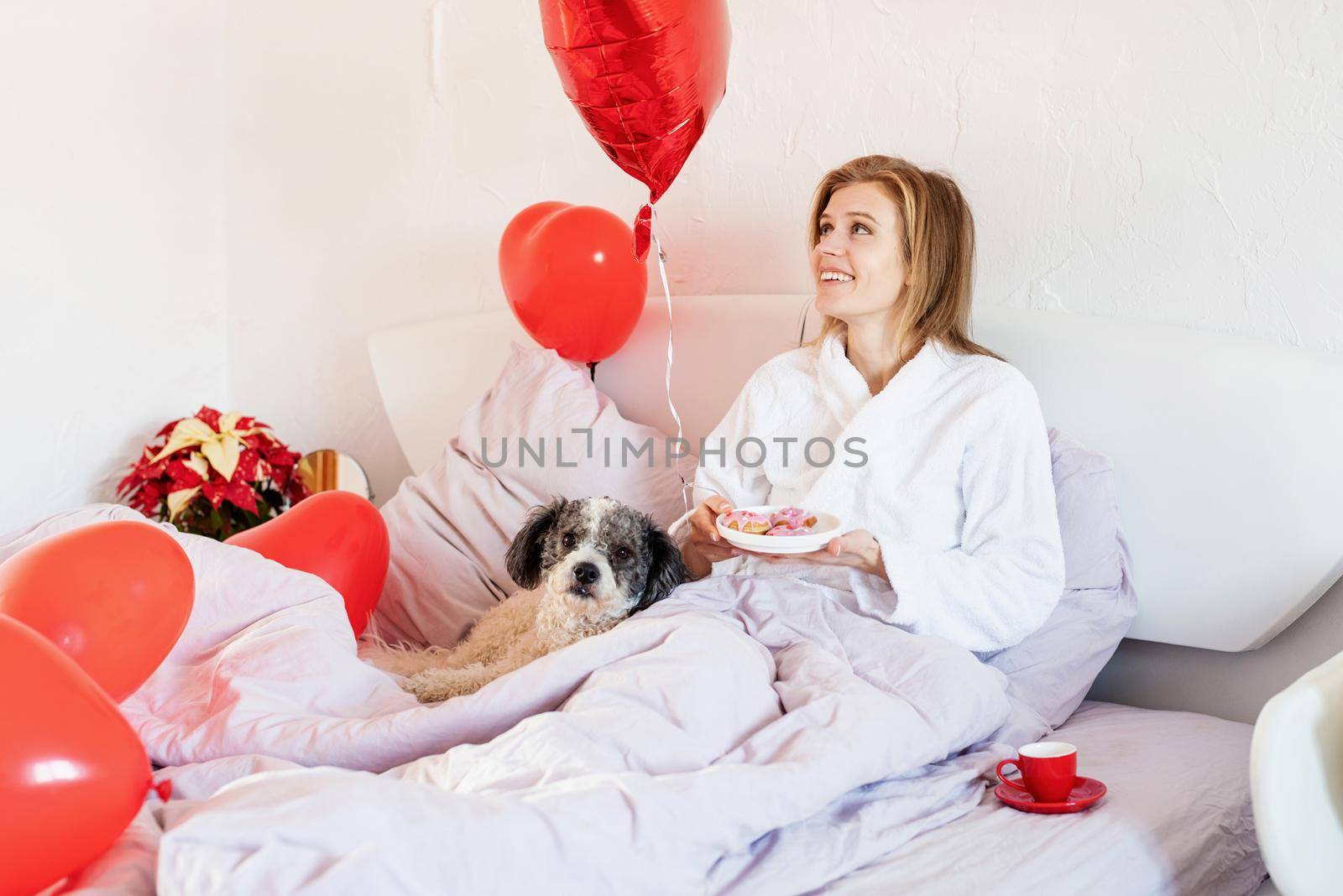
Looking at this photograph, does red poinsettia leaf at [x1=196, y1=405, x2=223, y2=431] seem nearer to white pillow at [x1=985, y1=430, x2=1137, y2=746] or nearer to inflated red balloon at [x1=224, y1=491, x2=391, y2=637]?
inflated red balloon at [x1=224, y1=491, x2=391, y2=637]

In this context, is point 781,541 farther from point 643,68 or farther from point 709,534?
point 643,68

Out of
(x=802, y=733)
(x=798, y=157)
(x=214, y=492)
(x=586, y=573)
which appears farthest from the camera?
(x=214, y=492)

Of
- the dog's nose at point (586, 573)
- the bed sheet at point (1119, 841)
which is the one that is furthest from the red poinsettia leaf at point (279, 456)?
the bed sheet at point (1119, 841)

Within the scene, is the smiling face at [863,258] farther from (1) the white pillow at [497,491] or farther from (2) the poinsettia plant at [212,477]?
(2) the poinsettia plant at [212,477]

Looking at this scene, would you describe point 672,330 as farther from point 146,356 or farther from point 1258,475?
point 146,356

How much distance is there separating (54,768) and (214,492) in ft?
6.47

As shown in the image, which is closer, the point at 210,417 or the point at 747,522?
the point at 747,522

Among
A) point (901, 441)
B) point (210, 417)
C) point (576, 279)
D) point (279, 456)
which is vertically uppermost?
point (576, 279)

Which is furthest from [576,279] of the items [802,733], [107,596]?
[802,733]

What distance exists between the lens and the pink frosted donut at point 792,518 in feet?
6.01

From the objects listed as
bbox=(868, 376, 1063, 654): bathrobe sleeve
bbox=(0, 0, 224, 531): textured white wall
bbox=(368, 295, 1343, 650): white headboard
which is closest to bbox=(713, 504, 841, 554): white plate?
bbox=(868, 376, 1063, 654): bathrobe sleeve

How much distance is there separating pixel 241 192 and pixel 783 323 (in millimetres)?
2006

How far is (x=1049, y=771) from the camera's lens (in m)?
1.44

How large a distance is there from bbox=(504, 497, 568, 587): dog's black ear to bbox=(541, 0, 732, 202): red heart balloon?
0.61m
